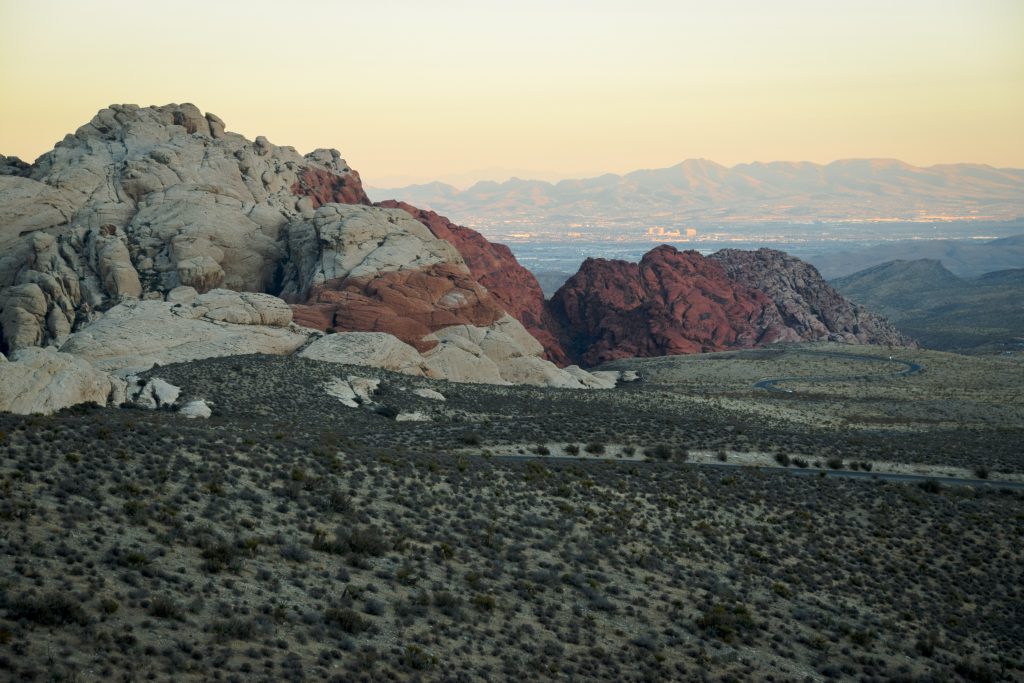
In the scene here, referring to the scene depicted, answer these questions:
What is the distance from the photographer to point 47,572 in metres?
23.0

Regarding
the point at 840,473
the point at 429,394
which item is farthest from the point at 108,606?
the point at 429,394

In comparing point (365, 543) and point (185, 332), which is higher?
point (185, 332)

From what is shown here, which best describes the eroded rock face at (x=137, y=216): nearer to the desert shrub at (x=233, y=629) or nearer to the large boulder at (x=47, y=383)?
the large boulder at (x=47, y=383)

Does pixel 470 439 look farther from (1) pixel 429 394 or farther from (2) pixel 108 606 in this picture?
(2) pixel 108 606

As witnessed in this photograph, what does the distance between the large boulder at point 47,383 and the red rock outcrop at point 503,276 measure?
263 ft

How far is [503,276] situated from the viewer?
137500 mm

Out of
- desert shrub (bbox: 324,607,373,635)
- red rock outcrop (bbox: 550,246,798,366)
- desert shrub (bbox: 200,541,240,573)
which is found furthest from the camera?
red rock outcrop (bbox: 550,246,798,366)

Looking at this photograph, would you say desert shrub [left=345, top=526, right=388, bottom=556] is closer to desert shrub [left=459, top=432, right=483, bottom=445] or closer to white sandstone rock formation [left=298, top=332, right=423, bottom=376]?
desert shrub [left=459, top=432, right=483, bottom=445]

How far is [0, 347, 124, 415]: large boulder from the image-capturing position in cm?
4494

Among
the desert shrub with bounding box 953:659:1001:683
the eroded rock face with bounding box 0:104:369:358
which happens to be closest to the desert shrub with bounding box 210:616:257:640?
the desert shrub with bounding box 953:659:1001:683

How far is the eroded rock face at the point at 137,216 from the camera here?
79625 mm

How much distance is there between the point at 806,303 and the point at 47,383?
442 ft

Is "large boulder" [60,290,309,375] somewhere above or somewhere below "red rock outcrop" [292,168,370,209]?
below

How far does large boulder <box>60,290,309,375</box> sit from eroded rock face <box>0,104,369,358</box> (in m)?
7.13
